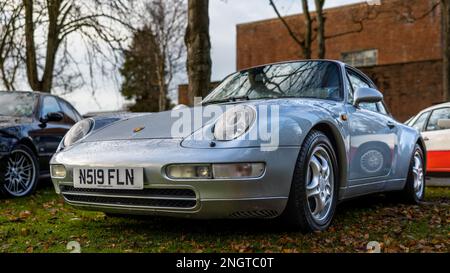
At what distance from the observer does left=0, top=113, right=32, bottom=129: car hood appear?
257 inches

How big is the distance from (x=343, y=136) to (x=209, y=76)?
423 centimetres

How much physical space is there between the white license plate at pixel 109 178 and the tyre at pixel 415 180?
3256mm

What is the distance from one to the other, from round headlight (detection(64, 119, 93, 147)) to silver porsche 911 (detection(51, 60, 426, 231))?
12mm

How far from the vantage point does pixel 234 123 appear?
340 cm

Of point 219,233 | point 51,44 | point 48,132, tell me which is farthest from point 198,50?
point 51,44

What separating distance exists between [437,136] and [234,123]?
5.55 m

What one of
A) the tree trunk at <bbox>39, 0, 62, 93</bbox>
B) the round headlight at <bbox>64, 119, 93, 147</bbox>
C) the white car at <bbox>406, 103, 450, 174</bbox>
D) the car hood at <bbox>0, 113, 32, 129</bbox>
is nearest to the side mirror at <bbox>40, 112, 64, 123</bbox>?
the car hood at <bbox>0, 113, 32, 129</bbox>

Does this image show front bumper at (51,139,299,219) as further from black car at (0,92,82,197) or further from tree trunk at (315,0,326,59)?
tree trunk at (315,0,326,59)

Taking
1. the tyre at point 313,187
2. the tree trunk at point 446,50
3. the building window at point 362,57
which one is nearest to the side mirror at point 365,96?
the tyre at point 313,187

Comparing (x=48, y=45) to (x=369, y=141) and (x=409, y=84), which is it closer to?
(x=409, y=84)

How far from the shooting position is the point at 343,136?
13.4ft
